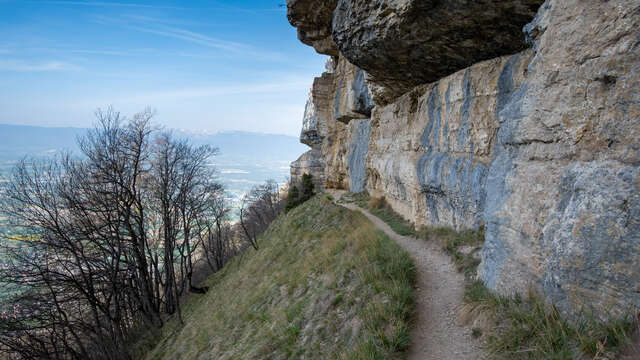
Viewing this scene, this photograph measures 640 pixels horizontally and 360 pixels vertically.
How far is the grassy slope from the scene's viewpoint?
464cm

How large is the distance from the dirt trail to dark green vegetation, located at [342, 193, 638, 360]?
199mm

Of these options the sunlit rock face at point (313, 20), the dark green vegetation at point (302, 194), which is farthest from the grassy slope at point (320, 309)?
the sunlit rock face at point (313, 20)

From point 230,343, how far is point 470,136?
816 centimetres

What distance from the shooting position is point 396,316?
14.9 feet

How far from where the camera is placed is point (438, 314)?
15.3ft

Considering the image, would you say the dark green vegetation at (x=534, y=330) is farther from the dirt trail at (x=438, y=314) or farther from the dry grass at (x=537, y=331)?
the dirt trail at (x=438, y=314)

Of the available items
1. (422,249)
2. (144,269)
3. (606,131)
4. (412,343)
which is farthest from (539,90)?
(144,269)

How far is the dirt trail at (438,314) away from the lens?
389 centimetres

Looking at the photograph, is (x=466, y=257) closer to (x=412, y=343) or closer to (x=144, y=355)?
(x=412, y=343)

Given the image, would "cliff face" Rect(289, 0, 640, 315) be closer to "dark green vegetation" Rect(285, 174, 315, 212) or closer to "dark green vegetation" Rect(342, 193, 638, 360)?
"dark green vegetation" Rect(342, 193, 638, 360)

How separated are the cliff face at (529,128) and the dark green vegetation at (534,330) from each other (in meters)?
0.20

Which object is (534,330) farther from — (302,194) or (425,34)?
(302,194)

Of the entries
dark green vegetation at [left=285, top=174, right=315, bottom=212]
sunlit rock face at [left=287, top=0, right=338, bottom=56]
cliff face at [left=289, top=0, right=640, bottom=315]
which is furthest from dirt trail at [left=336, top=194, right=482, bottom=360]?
dark green vegetation at [left=285, top=174, right=315, bottom=212]

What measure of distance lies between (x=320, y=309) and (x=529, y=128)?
473 centimetres
